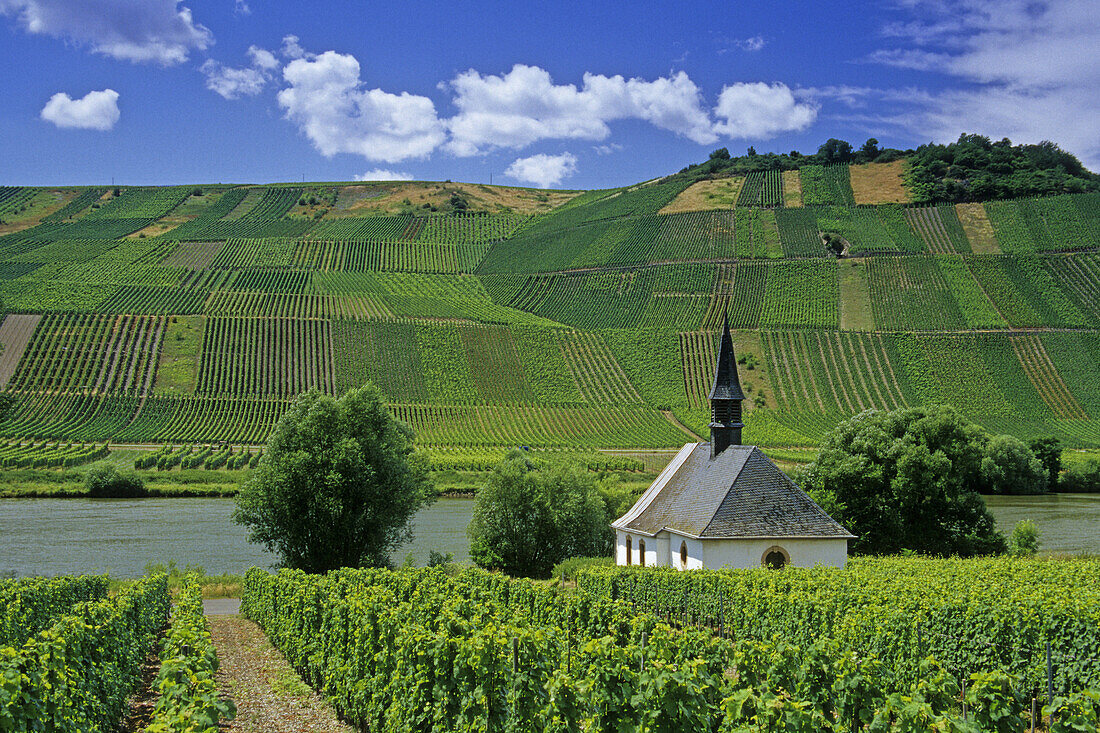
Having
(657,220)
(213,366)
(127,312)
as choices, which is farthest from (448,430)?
(657,220)

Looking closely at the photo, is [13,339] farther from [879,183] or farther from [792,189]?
[879,183]

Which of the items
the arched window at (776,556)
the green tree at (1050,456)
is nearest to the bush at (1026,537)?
the arched window at (776,556)

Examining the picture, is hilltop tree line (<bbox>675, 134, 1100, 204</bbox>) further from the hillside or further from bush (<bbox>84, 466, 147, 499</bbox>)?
bush (<bbox>84, 466, 147, 499</bbox>)

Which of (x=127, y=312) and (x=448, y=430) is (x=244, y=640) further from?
(x=127, y=312)

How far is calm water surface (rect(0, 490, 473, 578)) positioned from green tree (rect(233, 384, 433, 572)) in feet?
21.1

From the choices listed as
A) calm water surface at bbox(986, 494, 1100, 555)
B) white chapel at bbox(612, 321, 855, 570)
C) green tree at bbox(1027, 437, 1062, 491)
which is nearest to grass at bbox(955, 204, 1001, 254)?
green tree at bbox(1027, 437, 1062, 491)

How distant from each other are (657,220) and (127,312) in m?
89.5

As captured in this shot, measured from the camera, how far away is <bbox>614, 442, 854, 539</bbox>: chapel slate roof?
34562mm

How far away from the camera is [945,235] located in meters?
138

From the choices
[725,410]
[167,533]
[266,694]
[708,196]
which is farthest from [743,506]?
[708,196]

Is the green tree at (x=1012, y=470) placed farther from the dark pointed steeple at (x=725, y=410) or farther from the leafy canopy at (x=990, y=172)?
the leafy canopy at (x=990, y=172)

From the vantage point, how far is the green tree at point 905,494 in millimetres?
46031

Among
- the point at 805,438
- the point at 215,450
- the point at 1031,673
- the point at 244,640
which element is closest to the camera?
the point at 1031,673

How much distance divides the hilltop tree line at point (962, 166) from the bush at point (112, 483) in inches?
5052
